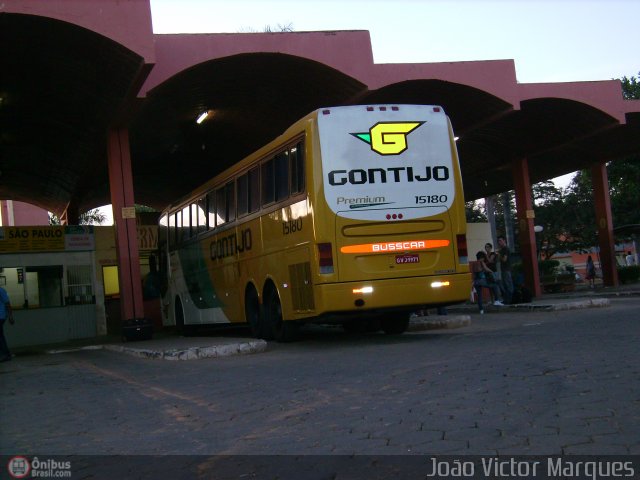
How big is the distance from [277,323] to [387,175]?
12.2 ft

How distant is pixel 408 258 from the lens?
38.6ft

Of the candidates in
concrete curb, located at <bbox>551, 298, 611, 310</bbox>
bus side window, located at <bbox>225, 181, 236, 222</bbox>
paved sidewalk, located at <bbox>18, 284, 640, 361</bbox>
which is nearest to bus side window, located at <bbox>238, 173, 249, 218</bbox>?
bus side window, located at <bbox>225, 181, 236, 222</bbox>

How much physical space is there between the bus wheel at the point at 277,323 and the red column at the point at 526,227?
53.2 feet

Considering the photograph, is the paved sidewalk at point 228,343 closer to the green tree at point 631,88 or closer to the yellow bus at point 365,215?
the yellow bus at point 365,215

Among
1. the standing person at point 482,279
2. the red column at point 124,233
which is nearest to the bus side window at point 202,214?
the red column at point 124,233

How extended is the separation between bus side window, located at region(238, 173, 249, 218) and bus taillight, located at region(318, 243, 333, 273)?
3.45m

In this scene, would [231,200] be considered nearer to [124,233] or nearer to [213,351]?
[124,233]

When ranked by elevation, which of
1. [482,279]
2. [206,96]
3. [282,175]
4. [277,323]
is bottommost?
[277,323]

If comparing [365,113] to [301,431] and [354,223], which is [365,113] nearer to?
[354,223]

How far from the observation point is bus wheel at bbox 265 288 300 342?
44.3 feet

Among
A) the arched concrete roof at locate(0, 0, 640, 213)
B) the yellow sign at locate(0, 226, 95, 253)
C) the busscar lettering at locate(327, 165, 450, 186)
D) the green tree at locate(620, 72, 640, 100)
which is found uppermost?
the green tree at locate(620, 72, 640, 100)

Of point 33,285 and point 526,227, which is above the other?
point 526,227

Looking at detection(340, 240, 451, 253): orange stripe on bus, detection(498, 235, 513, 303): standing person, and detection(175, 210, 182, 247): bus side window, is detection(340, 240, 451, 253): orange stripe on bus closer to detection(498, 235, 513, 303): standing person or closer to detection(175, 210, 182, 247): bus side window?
detection(498, 235, 513, 303): standing person

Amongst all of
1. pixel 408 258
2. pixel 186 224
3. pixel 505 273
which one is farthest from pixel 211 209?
pixel 505 273
